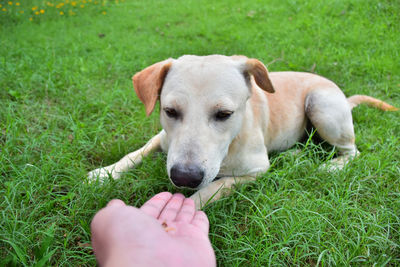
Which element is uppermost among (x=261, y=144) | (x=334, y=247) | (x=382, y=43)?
(x=382, y=43)

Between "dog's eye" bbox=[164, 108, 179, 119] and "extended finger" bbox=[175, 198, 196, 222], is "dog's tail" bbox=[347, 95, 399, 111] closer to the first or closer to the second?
"dog's eye" bbox=[164, 108, 179, 119]

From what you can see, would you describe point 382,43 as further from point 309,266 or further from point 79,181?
point 79,181

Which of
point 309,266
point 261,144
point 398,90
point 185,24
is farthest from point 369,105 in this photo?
point 185,24

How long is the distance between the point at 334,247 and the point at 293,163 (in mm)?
1027

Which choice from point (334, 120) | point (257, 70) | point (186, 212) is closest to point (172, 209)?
point (186, 212)

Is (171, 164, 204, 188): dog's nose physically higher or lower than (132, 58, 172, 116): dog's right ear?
lower

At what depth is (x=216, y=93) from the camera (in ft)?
7.32

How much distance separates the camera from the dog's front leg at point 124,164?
2704 mm

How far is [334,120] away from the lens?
10.8 feet

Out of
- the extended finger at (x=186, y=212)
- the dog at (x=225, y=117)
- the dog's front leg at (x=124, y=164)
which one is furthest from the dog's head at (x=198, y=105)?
the dog's front leg at (x=124, y=164)

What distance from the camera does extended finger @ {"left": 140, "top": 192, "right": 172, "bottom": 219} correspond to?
200cm

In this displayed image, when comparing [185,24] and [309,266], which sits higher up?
[185,24]

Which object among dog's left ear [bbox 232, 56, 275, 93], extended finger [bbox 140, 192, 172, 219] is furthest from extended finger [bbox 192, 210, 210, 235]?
dog's left ear [bbox 232, 56, 275, 93]

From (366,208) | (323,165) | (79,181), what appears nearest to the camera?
(366,208)
